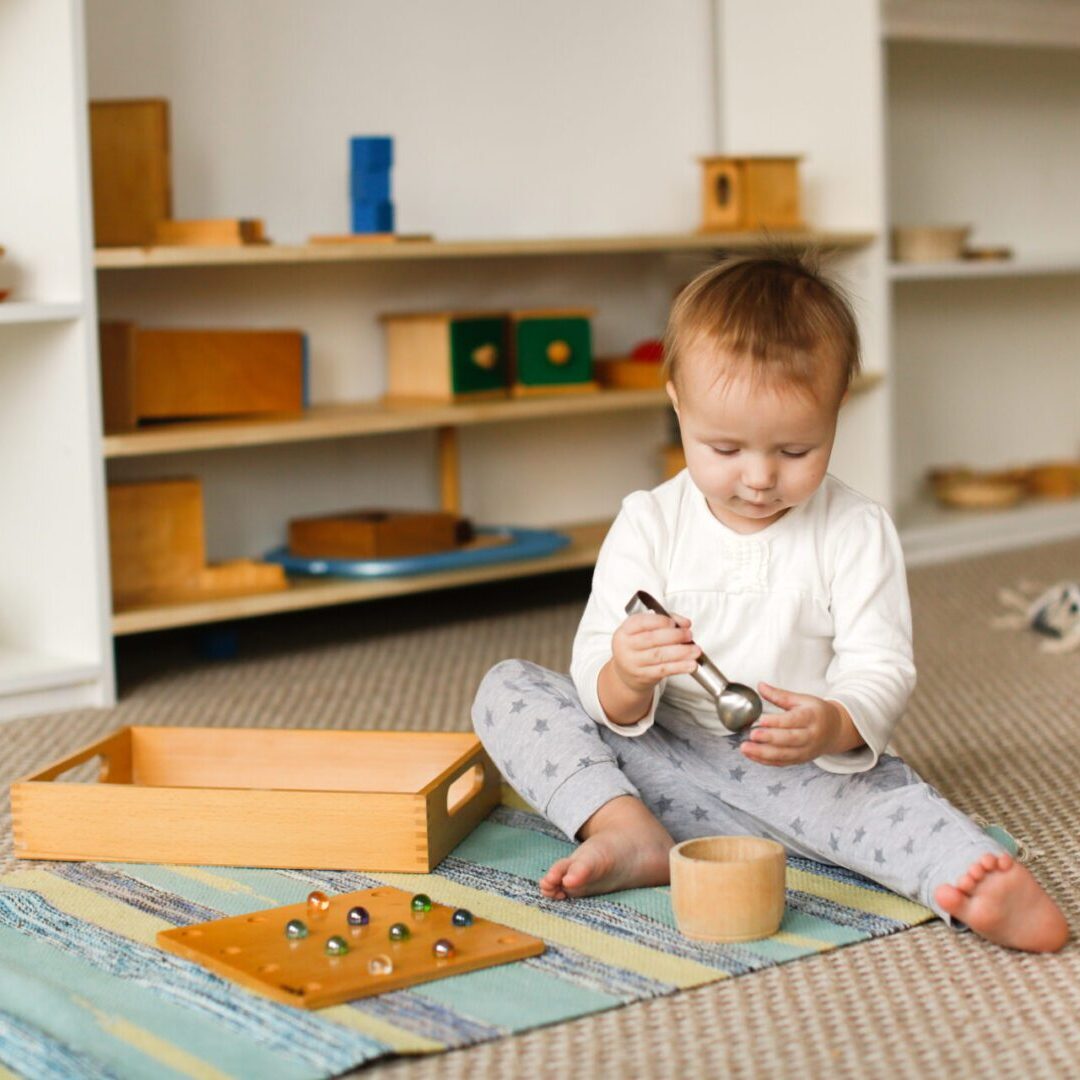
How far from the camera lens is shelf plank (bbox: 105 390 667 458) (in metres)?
1.92

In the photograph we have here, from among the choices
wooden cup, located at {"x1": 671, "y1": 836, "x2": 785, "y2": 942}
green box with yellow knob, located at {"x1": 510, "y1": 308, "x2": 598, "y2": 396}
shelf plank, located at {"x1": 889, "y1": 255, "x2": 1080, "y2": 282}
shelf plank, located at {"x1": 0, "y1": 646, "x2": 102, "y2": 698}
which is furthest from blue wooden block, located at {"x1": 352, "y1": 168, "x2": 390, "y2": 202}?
wooden cup, located at {"x1": 671, "y1": 836, "x2": 785, "y2": 942}

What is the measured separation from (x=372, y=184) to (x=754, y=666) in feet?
3.90

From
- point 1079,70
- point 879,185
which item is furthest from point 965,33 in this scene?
point 1079,70

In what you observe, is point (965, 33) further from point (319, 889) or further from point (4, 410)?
point (319, 889)

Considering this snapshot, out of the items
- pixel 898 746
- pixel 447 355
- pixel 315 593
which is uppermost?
pixel 447 355

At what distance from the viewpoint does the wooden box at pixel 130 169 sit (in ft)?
6.70

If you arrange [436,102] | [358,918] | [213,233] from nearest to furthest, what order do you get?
[358,918] → [213,233] → [436,102]

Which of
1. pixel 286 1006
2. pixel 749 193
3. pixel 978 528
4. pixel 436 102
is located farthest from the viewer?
pixel 978 528

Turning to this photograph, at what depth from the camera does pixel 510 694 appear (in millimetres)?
1281

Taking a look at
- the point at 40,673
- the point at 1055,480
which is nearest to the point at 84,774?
the point at 40,673

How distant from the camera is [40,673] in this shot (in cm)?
182

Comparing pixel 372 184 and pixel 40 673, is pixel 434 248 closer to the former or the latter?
pixel 372 184

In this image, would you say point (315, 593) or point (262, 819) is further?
point (315, 593)

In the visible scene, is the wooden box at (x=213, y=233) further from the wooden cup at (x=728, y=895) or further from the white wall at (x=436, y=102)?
the wooden cup at (x=728, y=895)
